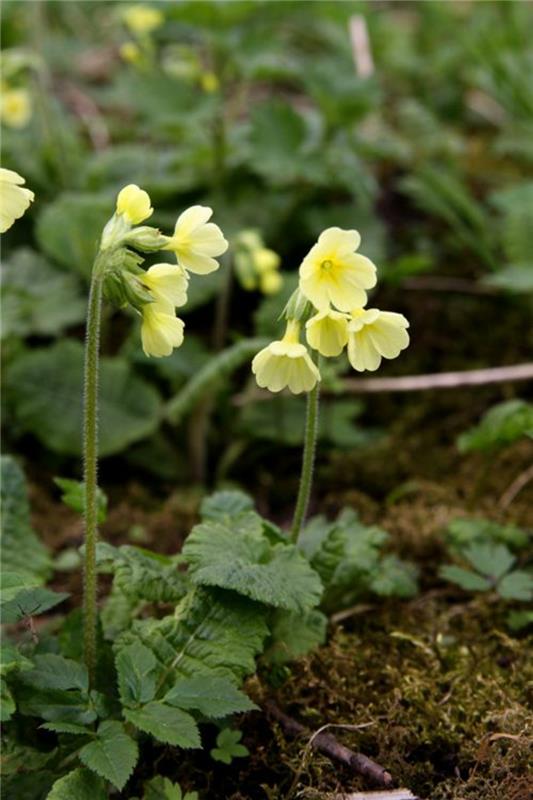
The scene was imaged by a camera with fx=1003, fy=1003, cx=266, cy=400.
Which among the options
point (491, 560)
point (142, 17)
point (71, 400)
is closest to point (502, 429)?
point (491, 560)

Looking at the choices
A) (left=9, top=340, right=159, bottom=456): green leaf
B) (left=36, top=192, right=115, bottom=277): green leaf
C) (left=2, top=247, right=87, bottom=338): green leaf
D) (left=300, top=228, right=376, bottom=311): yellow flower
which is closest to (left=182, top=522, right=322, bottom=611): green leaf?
(left=300, top=228, right=376, bottom=311): yellow flower

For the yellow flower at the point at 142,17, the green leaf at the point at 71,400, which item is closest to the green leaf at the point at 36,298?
the green leaf at the point at 71,400

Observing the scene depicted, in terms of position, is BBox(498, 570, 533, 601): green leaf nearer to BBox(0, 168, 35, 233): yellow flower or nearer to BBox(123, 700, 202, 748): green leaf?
BBox(123, 700, 202, 748): green leaf

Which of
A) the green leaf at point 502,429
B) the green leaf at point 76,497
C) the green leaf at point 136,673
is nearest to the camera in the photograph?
the green leaf at point 136,673

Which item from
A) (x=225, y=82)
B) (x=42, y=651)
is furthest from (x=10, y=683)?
(x=225, y=82)

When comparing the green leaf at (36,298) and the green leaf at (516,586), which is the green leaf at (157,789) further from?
the green leaf at (36,298)

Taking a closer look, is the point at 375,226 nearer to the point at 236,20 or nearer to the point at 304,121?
the point at 304,121

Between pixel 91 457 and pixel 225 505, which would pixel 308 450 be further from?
pixel 91 457
